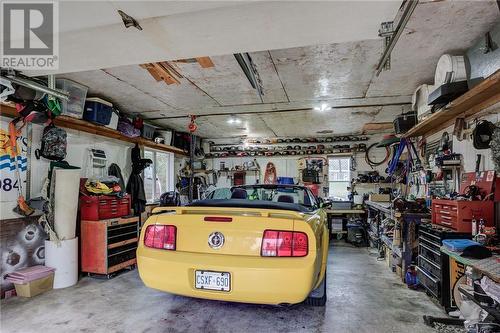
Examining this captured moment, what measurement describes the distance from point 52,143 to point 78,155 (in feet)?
2.56

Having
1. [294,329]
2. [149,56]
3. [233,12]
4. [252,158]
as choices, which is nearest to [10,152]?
[149,56]

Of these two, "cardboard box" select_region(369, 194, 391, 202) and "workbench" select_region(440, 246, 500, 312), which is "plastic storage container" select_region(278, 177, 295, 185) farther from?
"workbench" select_region(440, 246, 500, 312)

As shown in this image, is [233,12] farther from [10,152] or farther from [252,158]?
[252,158]

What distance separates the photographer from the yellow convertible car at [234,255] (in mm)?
2002

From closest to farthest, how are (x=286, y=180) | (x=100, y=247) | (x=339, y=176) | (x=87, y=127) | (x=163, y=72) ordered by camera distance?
(x=163, y=72), (x=100, y=247), (x=87, y=127), (x=286, y=180), (x=339, y=176)

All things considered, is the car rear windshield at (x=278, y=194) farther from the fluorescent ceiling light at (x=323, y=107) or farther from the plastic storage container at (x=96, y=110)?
the plastic storage container at (x=96, y=110)

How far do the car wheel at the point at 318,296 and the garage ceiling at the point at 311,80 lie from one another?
7.63 ft

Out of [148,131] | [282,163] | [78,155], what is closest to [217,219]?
[78,155]

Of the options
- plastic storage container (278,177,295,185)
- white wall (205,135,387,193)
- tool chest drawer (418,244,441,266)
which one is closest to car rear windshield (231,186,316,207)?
tool chest drawer (418,244,441,266)

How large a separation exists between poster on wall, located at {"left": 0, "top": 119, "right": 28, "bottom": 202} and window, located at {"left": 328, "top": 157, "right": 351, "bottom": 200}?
720 centimetres

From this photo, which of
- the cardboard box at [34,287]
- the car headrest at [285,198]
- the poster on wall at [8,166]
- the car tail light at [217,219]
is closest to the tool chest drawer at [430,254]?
the car headrest at [285,198]

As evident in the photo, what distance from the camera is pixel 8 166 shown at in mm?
3553

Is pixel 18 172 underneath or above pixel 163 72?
underneath

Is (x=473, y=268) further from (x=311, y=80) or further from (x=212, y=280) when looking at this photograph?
(x=311, y=80)
